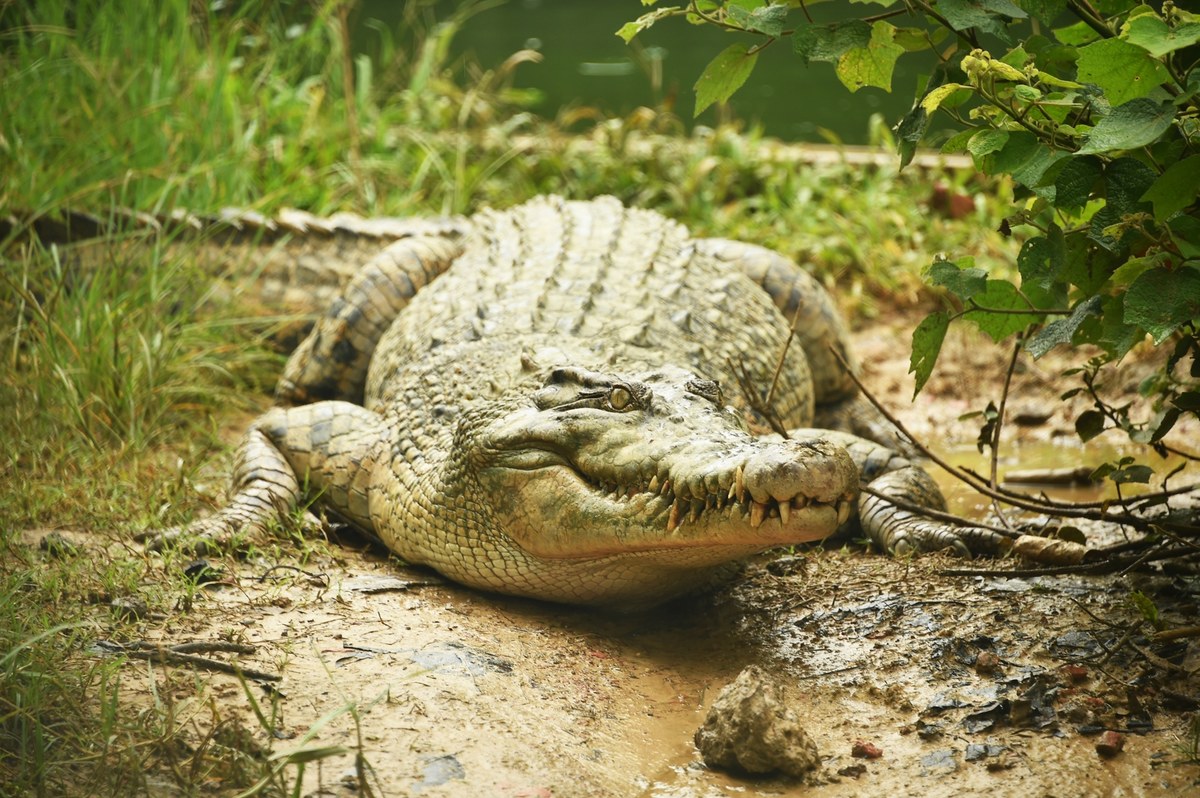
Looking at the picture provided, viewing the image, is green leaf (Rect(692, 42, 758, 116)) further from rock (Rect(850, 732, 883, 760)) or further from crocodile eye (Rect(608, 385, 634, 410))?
rock (Rect(850, 732, 883, 760))

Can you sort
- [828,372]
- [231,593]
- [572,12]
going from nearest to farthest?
[231,593]
[828,372]
[572,12]

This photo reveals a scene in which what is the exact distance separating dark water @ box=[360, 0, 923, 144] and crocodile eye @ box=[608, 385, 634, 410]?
5.36 metres

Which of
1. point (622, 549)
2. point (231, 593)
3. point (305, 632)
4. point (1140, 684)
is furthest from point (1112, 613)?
point (231, 593)

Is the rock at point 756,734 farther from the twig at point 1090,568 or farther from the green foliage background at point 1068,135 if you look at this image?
the green foliage background at point 1068,135

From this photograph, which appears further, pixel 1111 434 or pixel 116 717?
pixel 1111 434

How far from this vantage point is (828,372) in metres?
5.39

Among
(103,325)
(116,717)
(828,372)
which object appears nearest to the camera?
(116,717)

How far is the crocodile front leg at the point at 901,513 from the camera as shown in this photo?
3809 millimetres

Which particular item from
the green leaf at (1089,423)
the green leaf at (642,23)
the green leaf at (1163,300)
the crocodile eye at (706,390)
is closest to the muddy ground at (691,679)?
the green leaf at (1089,423)

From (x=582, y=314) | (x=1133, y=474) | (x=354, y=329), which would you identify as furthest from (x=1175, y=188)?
(x=354, y=329)

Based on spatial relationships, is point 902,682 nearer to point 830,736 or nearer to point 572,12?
point 830,736

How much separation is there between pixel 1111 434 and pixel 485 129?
4.82 metres

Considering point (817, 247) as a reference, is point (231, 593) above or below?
below

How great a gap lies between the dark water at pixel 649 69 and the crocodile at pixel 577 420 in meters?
3.59
